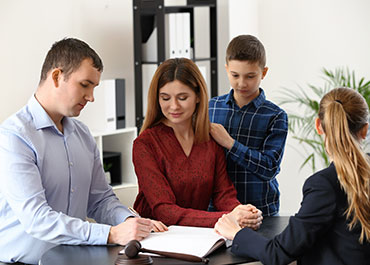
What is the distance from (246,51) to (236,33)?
2.55 meters

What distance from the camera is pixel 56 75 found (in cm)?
196

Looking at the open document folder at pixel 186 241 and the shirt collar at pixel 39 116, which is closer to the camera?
the open document folder at pixel 186 241

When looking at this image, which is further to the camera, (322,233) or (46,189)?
(46,189)

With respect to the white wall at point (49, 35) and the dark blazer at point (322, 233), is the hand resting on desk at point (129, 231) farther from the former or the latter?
the white wall at point (49, 35)

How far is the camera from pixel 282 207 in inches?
200

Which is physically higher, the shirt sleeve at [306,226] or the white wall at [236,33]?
the white wall at [236,33]

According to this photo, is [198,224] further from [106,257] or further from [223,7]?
[223,7]

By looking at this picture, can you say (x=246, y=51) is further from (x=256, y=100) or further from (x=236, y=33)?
(x=236, y=33)

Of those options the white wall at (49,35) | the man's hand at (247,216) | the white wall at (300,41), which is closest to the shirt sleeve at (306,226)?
the man's hand at (247,216)

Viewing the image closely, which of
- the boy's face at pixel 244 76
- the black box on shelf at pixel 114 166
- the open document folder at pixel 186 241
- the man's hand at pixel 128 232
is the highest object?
the boy's face at pixel 244 76

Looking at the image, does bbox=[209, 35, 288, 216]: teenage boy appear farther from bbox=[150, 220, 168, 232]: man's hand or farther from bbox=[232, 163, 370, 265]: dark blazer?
bbox=[232, 163, 370, 265]: dark blazer

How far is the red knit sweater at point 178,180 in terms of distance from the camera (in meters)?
2.01

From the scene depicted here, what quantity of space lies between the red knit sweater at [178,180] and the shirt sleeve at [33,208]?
0.92 feet

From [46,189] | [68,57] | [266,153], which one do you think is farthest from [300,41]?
[46,189]
